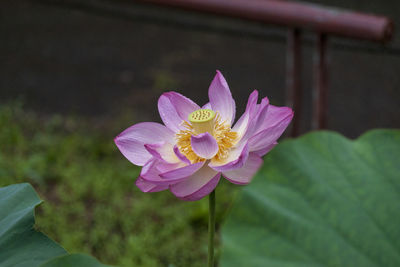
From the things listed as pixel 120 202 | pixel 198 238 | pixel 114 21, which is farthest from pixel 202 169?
pixel 114 21

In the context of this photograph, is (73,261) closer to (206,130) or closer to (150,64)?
(206,130)

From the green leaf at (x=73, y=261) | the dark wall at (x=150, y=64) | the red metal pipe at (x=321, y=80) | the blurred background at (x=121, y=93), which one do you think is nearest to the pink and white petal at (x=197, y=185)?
the green leaf at (x=73, y=261)

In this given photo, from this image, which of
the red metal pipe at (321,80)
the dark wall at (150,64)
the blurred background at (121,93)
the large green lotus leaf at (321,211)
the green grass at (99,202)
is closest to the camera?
the large green lotus leaf at (321,211)

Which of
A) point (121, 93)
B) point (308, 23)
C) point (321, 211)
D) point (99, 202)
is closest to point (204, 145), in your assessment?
point (321, 211)

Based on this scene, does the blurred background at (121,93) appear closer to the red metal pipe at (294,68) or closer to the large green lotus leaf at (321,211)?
the red metal pipe at (294,68)

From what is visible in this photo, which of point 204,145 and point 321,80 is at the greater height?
point 204,145

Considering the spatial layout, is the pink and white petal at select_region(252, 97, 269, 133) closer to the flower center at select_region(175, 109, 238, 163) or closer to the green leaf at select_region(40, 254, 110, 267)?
the flower center at select_region(175, 109, 238, 163)

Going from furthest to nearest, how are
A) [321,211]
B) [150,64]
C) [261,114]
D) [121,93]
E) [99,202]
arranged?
1. [150,64]
2. [121,93]
3. [99,202]
4. [261,114]
5. [321,211]
